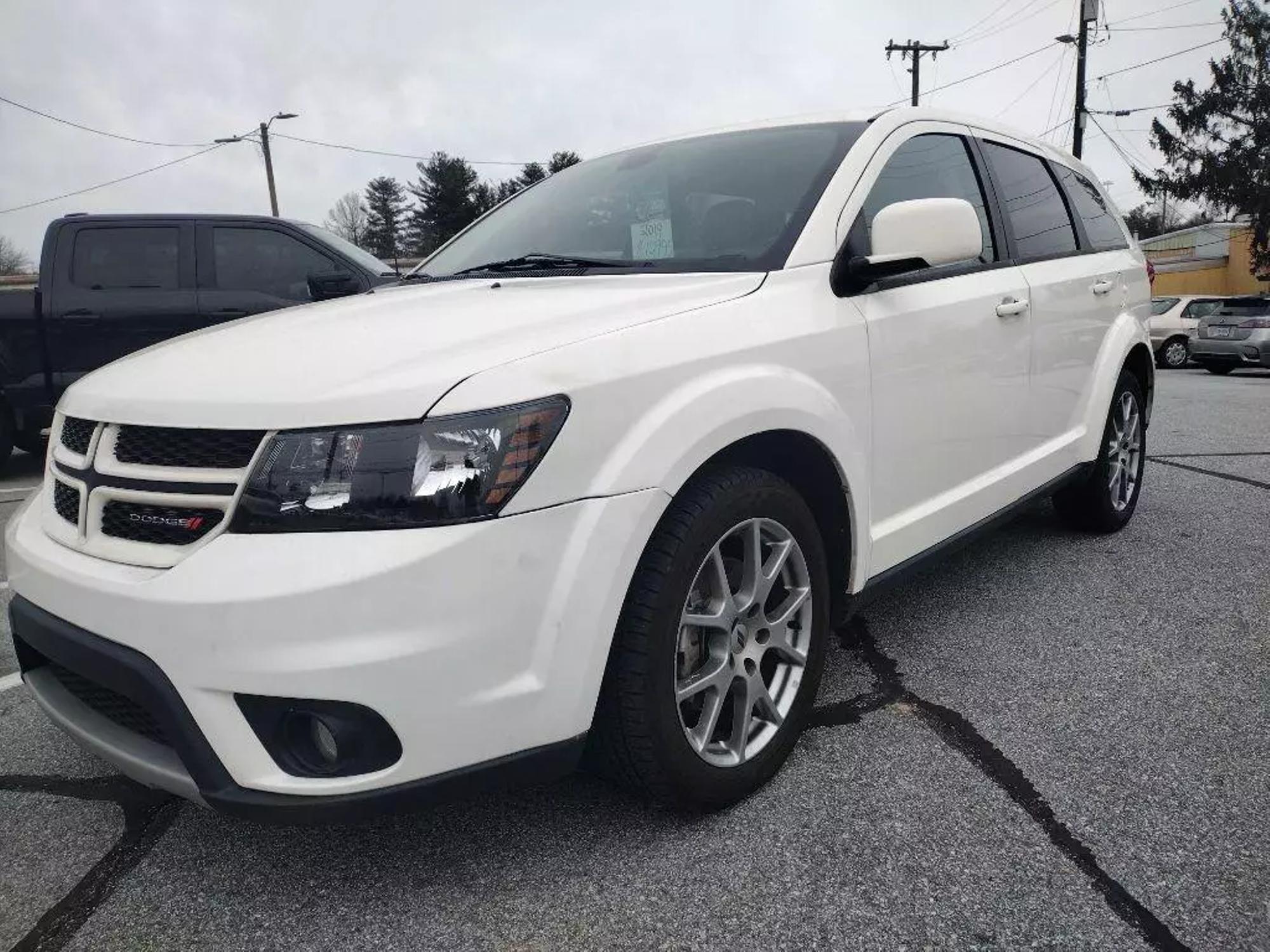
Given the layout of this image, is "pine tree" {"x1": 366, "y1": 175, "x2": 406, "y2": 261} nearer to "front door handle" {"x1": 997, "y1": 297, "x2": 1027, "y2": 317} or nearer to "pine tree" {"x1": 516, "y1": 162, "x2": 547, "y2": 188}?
"pine tree" {"x1": 516, "y1": 162, "x2": 547, "y2": 188}

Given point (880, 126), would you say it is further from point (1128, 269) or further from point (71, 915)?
point (71, 915)

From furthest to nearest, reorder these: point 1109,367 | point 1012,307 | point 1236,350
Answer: point 1236,350 → point 1109,367 → point 1012,307

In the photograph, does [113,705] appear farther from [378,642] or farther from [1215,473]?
[1215,473]

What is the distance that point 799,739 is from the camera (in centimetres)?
244

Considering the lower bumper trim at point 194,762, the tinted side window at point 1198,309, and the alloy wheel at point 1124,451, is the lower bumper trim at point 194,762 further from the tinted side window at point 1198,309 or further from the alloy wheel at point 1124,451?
the tinted side window at point 1198,309

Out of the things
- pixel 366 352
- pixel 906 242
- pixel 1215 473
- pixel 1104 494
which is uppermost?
pixel 906 242

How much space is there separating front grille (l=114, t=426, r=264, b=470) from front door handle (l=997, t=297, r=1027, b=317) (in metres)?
2.34

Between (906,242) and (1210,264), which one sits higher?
(906,242)

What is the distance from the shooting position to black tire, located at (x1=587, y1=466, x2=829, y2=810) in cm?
184

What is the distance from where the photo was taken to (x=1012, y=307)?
10.1ft

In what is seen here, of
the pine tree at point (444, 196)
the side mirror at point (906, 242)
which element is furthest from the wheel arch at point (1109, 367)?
the pine tree at point (444, 196)

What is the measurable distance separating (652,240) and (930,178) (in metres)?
0.98

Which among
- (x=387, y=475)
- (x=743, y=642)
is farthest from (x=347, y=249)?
(x=387, y=475)

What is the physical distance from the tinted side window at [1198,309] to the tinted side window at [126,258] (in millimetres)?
17631
